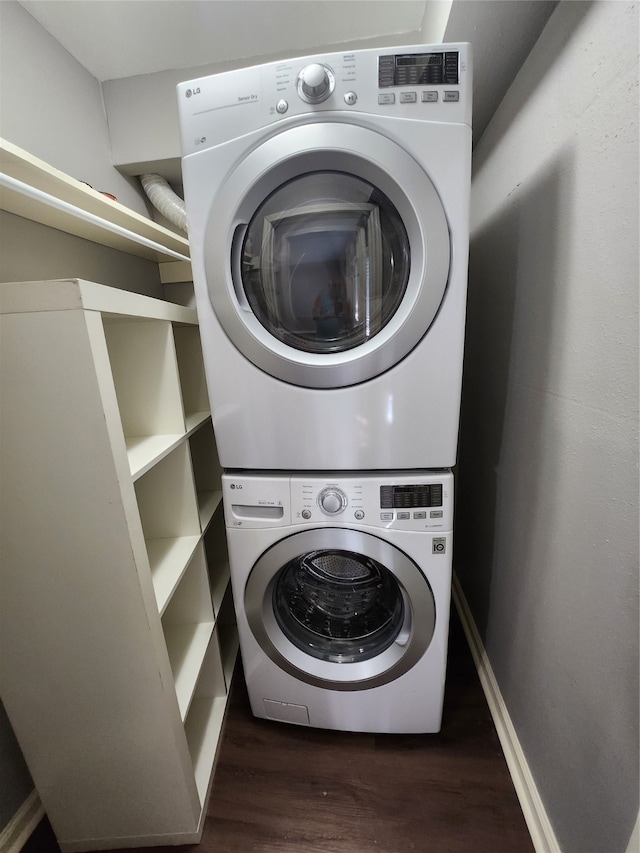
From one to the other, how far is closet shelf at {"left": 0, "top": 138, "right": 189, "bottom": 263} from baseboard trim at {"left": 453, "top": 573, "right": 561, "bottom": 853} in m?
1.59

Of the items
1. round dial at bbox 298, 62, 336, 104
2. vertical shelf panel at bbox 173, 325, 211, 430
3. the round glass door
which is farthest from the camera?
vertical shelf panel at bbox 173, 325, 211, 430

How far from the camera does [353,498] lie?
2.87 ft

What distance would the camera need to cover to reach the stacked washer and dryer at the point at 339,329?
0.70 m

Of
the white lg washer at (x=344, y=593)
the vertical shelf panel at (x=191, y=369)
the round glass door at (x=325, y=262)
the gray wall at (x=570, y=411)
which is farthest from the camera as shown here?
the vertical shelf panel at (x=191, y=369)

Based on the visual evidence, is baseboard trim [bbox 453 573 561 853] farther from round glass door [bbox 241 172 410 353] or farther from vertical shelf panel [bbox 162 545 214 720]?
round glass door [bbox 241 172 410 353]

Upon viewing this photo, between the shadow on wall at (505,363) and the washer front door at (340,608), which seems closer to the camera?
the shadow on wall at (505,363)

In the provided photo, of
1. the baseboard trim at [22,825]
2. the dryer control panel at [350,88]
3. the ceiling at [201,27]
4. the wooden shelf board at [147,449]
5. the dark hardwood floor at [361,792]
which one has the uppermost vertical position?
the ceiling at [201,27]

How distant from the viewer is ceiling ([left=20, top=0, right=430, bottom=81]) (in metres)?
1.03

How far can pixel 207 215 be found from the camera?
768 mm

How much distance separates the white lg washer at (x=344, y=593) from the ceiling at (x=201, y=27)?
1261 mm

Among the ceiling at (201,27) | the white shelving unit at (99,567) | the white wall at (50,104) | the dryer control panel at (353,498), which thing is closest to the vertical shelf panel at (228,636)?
the white shelving unit at (99,567)

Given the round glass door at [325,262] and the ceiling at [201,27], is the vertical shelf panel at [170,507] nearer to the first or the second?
the round glass door at [325,262]

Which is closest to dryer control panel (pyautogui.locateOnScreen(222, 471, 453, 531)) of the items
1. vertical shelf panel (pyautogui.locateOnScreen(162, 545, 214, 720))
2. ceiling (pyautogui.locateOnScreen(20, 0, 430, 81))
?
vertical shelf panel (pyautogui.locateOnScreen(162, 545, 214, 720))

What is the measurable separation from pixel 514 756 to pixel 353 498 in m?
0.84
